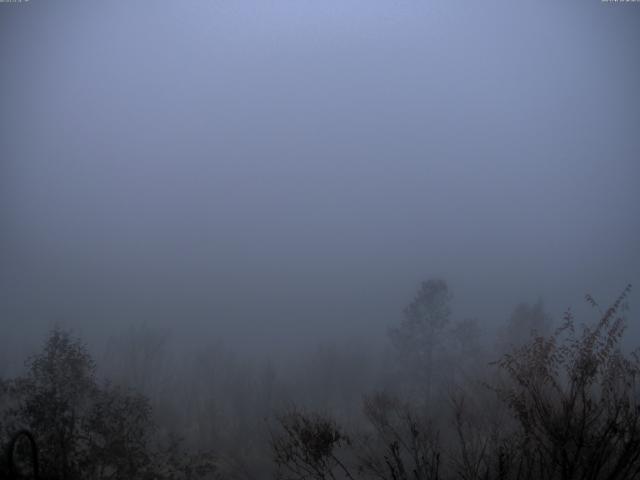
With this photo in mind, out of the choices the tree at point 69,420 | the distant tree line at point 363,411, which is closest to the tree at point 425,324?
the distant tree line at point 363,411

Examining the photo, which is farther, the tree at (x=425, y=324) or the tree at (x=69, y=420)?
the tree at (x=425, y=324)

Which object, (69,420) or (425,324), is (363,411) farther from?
(425,324)

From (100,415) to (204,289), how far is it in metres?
128

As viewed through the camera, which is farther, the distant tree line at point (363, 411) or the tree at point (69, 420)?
the tree at point (69, 420)

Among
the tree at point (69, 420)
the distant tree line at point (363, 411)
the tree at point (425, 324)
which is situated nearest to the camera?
the distant tree line at point (363, 411)

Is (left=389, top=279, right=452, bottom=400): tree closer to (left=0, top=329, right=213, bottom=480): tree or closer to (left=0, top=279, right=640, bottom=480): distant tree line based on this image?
(left=0, top=279, right=640, bottom=480): distant tree line

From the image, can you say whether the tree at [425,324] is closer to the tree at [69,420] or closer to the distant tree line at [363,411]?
the distant tree line at [363,411]

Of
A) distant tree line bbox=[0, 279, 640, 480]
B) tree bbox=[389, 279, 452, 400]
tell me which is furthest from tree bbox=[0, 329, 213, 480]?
tree bbox=[389, 279, 452, 400]

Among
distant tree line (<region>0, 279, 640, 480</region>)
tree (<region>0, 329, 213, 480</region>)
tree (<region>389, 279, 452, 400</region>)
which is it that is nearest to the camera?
distant tree line (<region>0, 279, 640, 480</region>)

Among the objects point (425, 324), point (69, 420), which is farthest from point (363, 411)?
point (425, 324)

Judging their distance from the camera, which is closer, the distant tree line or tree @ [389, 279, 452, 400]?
the distant tree line

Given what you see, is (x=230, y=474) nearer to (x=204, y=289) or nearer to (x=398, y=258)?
(x=204, y=289)

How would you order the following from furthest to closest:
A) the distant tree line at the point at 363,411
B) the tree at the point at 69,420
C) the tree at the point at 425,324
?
1. the tree at the point at 425,324
2. the tree at the point at 69,420
3. the distant tree line at the point at 363,411

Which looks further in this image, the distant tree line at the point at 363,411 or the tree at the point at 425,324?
the tree at the point at 425,324
